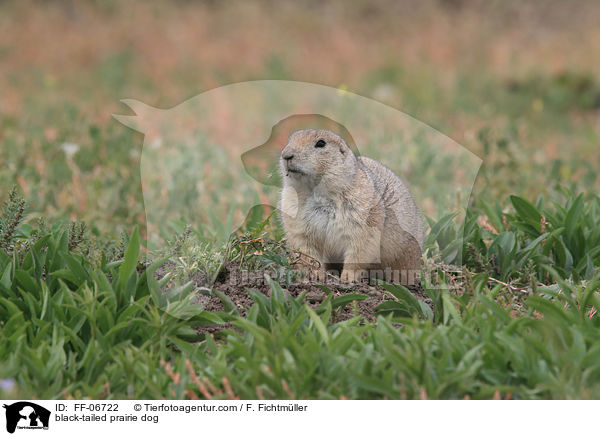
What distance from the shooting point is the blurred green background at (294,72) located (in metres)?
7.12

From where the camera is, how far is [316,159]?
3.95 m

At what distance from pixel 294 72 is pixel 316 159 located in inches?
326

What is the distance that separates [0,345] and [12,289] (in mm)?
579
